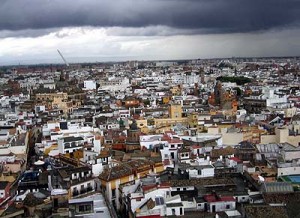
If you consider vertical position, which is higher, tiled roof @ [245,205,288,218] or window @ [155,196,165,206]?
tiled roof @ [245,205,288,218]

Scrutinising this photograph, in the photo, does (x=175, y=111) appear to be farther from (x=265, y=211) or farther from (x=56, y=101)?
(x=265, y=211)

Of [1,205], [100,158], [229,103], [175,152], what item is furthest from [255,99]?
[1,205]

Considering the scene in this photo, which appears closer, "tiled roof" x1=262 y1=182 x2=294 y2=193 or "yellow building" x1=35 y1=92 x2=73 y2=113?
"tiled roof" x1=262 y1=182 x2=294 y2=193

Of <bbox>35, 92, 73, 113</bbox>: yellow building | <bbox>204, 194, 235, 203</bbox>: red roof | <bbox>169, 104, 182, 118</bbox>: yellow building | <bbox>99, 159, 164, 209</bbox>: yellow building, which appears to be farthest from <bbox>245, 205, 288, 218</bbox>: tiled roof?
<bbox>35, 92, 73, 113</bbox>: yellow building

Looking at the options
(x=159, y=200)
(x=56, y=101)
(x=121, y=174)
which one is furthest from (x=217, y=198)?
(x=56, y=101)

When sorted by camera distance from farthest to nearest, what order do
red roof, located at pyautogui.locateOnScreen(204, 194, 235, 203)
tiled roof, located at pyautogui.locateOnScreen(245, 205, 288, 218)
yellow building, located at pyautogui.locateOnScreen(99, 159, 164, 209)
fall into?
yellow building, located at pyautogui.locateOnScreen(99, 159, 164, 209) < red roof, located at pyautogui.locateOnScreen(204, 194, 235, 203) < tiled roof, located at pyautogui.locateOnScreen(245, 205, 288, 218)

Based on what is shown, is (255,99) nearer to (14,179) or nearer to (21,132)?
(21,132)

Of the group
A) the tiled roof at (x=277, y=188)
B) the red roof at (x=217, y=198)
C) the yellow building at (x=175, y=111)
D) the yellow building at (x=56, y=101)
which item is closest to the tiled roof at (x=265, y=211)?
the red roof at (x=217, y=198)

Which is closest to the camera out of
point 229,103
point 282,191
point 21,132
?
point 282,191

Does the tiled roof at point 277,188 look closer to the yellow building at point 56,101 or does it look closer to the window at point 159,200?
the window at point 159,200

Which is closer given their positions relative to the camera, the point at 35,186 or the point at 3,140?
the point at 35,186

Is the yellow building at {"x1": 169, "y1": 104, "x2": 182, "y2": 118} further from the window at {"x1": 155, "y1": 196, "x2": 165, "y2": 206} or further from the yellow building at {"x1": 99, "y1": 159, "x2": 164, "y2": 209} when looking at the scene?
the window at {"x1": 155, "y1": 196, "x2": 165, "y2": 206}
